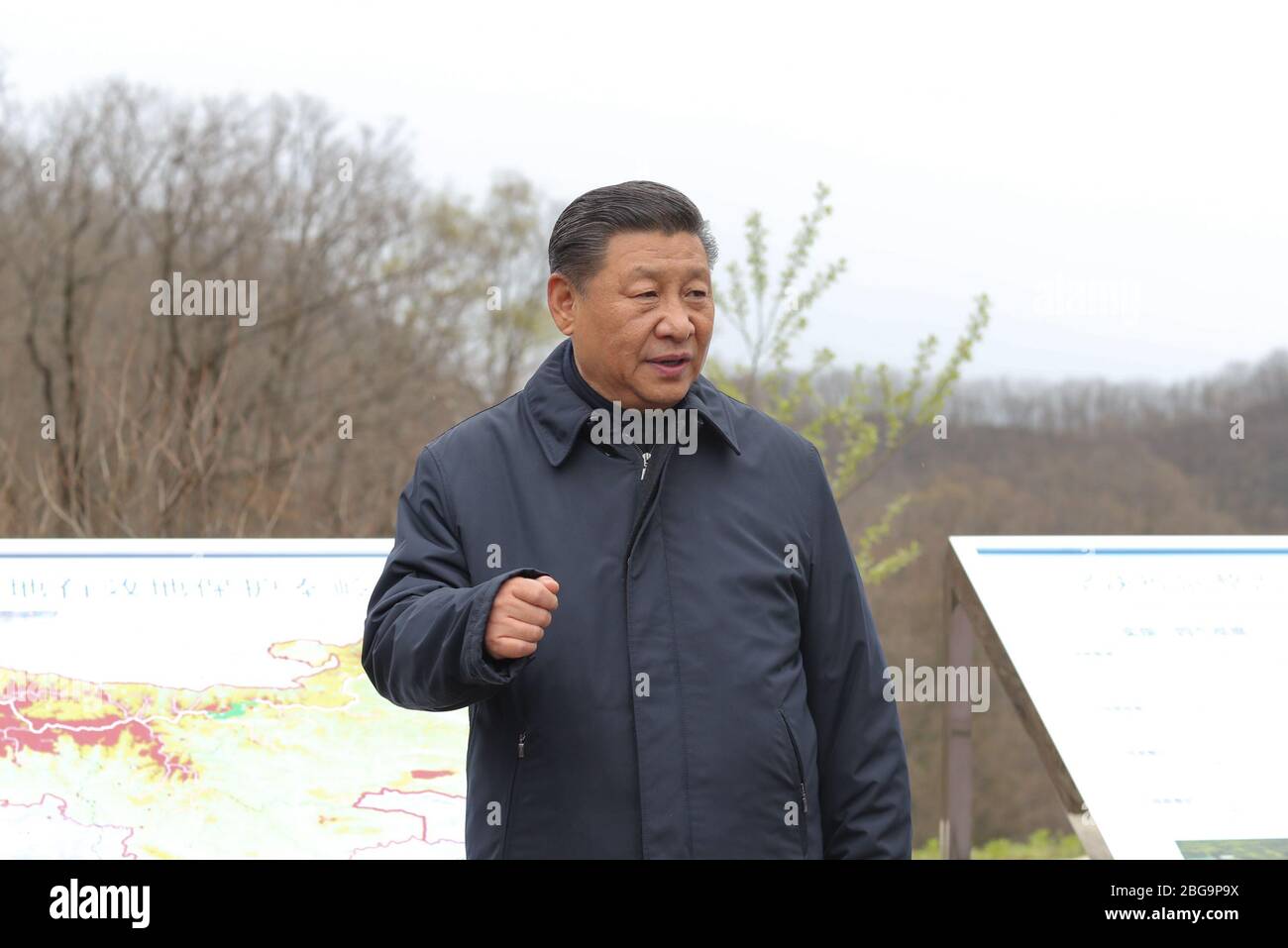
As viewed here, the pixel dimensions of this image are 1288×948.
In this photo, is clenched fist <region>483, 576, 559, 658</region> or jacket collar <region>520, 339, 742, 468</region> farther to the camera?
jacket collar <region>520, 339, 742, 468</region>

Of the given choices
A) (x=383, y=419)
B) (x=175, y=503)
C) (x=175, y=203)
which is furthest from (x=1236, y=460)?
(x=175, y=203)

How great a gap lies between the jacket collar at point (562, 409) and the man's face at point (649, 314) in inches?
2.2

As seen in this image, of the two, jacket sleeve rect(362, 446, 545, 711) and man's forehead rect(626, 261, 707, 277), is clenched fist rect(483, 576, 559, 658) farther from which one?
man's forehead rect(626, 261, 707, 277)

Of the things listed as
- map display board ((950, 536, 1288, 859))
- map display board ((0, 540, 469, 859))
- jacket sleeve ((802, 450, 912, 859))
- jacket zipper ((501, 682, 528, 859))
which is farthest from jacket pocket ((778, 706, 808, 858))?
map display board ((0, 540, 469, 859))

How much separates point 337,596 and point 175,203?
942 cm

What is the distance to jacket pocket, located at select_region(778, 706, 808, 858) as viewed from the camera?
200cm

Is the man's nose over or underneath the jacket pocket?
over

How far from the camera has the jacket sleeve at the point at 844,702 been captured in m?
2.11

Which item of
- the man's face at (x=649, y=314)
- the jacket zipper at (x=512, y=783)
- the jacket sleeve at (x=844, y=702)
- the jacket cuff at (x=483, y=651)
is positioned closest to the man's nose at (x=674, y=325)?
the man's face at (x=649, y=314)

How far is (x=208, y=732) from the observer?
3352 mm

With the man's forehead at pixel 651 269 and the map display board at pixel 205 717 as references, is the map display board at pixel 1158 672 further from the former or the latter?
the man's forehead at pixel 651 269

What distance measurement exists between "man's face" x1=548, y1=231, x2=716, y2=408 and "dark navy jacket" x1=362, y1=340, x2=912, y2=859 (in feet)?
0.26
